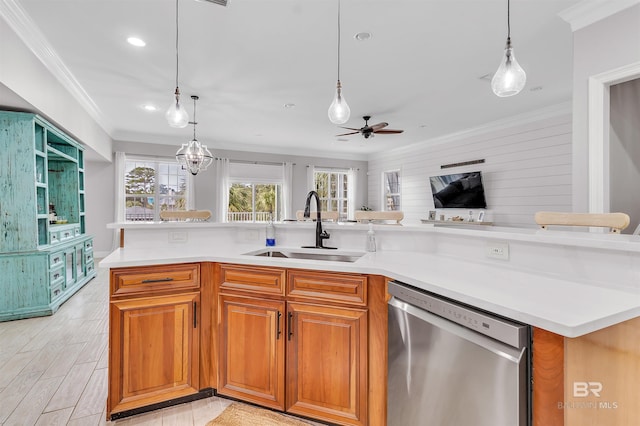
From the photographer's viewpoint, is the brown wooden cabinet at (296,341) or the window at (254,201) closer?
the brown wooden cabinet at (296,341)

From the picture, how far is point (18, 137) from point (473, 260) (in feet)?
14.2

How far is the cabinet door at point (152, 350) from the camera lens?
5.80 feet

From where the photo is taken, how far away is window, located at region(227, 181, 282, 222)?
784 centimetres

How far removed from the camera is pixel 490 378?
3.39 ft

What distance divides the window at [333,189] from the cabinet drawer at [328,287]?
6.96m

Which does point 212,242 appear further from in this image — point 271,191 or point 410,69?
point 271,191

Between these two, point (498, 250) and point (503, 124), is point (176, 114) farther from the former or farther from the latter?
point (503, 124)

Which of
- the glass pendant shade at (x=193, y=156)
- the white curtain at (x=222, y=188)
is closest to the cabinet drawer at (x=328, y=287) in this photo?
the glass pendant shade at (x=193, y=156)

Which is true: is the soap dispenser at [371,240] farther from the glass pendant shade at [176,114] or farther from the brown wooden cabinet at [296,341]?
the glass pendant shade at [176,114]

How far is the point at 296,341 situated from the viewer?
1764mm

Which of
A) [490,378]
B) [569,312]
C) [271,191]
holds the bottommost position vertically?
[490,378]

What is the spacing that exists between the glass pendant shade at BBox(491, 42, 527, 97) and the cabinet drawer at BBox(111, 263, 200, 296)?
6.97 ft

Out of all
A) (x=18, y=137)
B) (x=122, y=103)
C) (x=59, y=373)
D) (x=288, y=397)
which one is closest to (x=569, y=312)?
(x=288, y=397)

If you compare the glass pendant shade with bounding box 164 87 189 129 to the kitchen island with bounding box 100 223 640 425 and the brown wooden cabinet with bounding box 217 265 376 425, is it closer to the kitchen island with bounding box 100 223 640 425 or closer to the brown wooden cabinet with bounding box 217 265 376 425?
the kitchen island with bounding box 100 223 640 425
